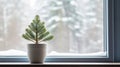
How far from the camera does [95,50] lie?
5.90 feet

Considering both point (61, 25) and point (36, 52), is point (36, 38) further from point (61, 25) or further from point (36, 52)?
point (61, 25)

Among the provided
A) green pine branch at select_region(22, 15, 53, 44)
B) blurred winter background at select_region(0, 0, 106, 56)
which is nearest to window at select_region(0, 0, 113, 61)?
blurred winter background at select_region(0, 0, 106, 56)

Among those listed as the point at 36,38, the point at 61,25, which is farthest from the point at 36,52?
the point at 61,25

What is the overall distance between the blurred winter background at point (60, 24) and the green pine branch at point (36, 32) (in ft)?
0.43

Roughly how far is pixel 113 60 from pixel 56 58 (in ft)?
1.29

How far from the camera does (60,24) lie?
181cm

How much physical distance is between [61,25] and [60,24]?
10 mm

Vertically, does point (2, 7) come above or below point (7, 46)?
above

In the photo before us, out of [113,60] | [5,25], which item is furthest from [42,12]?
[113,60]

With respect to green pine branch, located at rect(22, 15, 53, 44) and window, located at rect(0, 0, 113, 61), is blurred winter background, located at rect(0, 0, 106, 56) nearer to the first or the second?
window, located at rect(0, 0, 113, 61)

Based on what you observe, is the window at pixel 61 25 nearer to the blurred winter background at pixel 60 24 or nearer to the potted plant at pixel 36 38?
the blurred winter background at pixel 60 24

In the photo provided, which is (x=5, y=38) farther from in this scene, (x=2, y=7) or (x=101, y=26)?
(x=101, y=26)

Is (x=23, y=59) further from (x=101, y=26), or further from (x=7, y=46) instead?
(x=101, y=26)

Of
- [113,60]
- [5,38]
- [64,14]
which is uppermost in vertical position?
[64,14]
